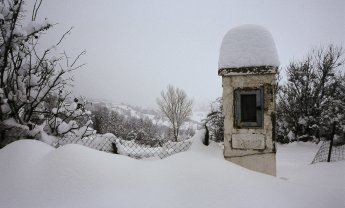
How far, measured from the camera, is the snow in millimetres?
3723

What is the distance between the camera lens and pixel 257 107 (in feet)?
12.3

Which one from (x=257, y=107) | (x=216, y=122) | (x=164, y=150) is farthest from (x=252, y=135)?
(x=216, y=122)

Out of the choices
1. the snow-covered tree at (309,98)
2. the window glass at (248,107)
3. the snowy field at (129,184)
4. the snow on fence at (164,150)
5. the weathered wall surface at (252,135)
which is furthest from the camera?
the snow-covered tree at (309,98)

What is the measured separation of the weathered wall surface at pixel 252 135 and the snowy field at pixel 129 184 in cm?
37

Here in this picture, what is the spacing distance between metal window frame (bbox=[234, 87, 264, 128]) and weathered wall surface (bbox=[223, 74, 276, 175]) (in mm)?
46

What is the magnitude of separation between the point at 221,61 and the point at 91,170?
97.9 inches

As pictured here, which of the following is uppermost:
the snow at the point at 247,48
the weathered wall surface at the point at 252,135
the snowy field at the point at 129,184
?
the snow at the point at 247,48

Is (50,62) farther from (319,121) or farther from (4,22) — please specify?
(319,121)

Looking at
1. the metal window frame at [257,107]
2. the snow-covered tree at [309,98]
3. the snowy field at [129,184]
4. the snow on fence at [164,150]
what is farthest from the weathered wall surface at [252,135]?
the snow-covered tree at [309,98]

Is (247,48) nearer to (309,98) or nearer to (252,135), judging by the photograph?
(252,135)

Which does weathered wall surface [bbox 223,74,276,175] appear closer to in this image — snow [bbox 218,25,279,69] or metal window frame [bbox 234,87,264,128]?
metal window frame [bbox 234,87,264,128]

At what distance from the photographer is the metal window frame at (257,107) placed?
3.73m

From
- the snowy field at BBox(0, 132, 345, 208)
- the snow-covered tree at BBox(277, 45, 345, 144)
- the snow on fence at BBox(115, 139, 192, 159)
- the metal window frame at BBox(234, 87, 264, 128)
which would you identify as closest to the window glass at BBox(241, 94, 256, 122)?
the metal window frame at BBox(234, 87, 264, 128)

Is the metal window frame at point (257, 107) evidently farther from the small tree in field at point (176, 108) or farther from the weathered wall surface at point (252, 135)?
the small tree in field at point (176, 108)
